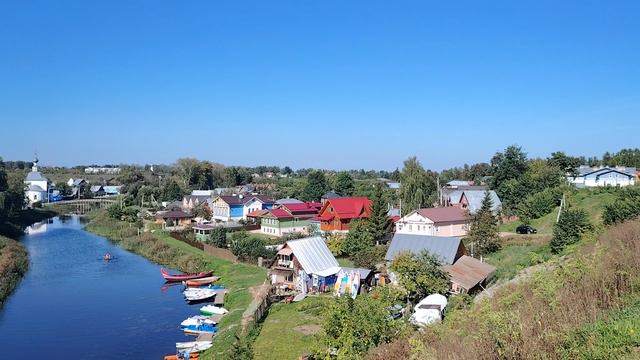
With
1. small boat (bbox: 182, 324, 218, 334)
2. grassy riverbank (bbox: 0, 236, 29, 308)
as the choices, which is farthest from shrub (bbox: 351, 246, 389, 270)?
grassy riverbank (bbox: 0, 236, 29, 308)

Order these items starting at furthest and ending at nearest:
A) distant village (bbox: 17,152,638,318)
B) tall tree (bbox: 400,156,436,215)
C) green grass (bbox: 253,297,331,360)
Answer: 1. tall tree (bbox: 400,156,436,215)
2. distant village (bbox: 17,152,638,318)
3. green grass (bbox: 253,297,331,360)

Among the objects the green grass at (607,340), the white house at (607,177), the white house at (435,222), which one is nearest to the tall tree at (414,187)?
the white house at (435,222)

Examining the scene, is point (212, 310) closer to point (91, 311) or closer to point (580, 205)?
point (91, 311)

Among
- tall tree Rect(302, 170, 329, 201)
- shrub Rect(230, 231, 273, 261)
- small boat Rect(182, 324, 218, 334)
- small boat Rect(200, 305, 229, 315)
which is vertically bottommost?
small boat Rect(182, 324, 218, 334)

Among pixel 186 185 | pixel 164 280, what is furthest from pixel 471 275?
pixel 186 185

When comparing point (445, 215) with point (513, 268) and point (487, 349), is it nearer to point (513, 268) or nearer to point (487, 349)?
point (513, 268)

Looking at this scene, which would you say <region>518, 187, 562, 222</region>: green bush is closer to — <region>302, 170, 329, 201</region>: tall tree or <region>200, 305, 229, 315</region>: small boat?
<region>200, 305, 229, 315</region>: small boat

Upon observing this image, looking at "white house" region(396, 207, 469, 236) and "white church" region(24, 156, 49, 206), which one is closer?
"white house" region(396, 207, 469, 236)
